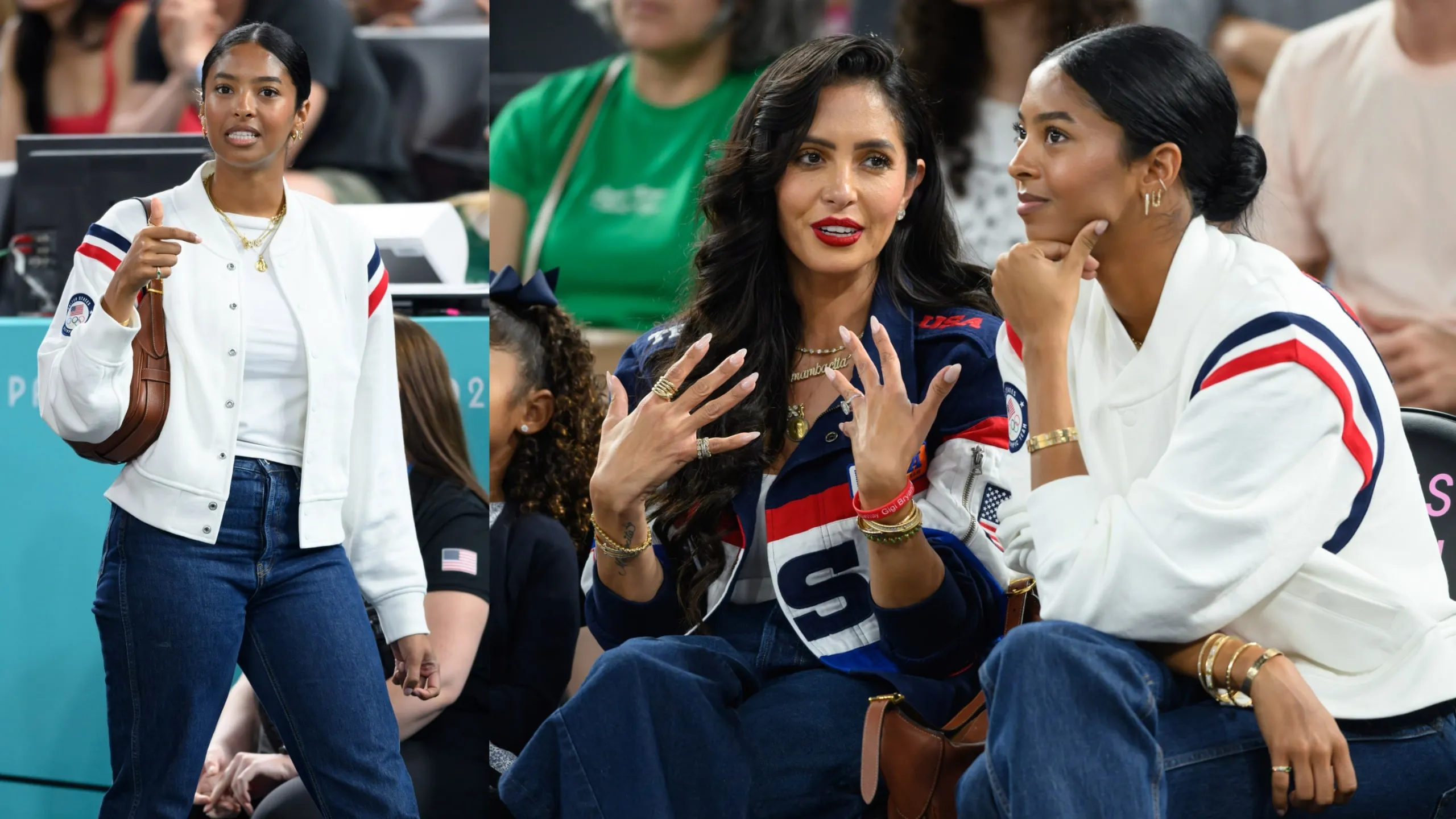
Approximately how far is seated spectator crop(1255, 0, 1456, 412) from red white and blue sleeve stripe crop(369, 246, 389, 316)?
77.4 inches

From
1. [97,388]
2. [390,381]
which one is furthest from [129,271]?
[390,381]

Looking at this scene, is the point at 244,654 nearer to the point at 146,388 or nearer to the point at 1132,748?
the point at 146,388

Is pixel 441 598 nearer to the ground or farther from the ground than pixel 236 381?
nearer to the ground

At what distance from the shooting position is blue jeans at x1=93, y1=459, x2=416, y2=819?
236cm

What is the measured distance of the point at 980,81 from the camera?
3385mm

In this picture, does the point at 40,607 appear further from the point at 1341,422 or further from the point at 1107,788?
the point at 1341,422

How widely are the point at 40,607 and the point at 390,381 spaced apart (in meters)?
1.03

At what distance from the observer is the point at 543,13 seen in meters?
3.29

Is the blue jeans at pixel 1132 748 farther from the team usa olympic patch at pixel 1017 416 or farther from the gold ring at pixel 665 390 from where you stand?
the gold ring at pixel 665 390

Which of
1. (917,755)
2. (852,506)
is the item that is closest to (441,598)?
(852,506)

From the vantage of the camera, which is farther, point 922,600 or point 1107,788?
point 922,600

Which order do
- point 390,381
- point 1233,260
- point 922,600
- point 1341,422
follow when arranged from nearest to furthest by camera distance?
point 1341,422, point 1233,260, point 922,600, point 390,381

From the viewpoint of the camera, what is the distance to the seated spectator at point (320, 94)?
2.92 metres

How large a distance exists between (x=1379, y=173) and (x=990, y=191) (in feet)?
2.89
